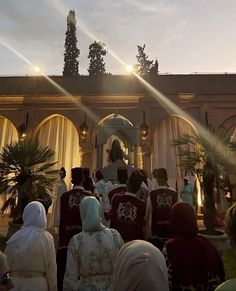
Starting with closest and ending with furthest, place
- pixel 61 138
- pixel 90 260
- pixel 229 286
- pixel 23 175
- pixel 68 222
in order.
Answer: pixel 229 286 → pixel 90 260 → pixel 68 222 → pixel 23 175 → pixel 61 138

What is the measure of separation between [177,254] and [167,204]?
9.16ft

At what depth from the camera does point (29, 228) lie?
2932 millimetres

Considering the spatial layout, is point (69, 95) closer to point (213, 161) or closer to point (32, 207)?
point (213, 161)

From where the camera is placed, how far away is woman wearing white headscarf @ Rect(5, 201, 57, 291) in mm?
2795

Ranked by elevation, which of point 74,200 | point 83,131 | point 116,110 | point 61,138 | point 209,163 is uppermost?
point 116,110

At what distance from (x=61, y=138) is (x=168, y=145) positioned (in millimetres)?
5282

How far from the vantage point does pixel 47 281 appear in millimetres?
2883

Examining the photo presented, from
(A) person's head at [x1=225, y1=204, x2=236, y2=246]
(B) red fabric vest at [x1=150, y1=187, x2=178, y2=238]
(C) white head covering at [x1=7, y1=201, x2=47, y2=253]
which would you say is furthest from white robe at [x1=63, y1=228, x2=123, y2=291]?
(B) red fabric vest at [x1=150, y1=187, x2=178, y2=238]

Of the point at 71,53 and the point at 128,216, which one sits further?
the point at 71,53

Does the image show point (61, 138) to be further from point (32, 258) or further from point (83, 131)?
point (32, 258)

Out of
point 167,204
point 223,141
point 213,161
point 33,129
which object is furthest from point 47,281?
point 33,129

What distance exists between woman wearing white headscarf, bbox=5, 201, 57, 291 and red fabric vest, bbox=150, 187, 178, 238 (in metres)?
2.38

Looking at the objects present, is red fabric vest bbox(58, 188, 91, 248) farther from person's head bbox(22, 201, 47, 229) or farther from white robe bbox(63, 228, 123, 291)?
white robe bbox(63, 228, 123, 291)

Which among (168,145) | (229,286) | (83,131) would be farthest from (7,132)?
(229,286)
